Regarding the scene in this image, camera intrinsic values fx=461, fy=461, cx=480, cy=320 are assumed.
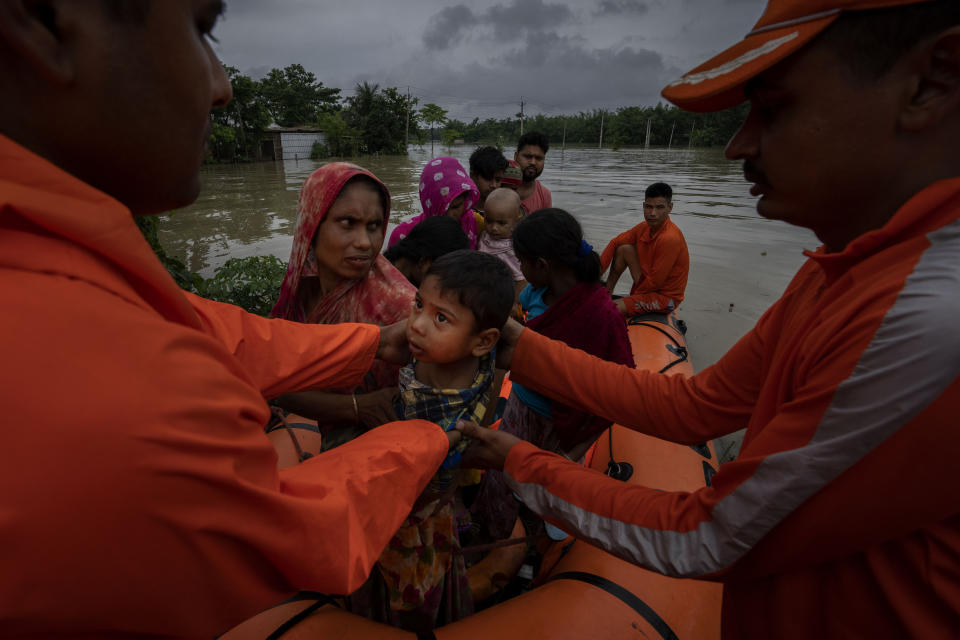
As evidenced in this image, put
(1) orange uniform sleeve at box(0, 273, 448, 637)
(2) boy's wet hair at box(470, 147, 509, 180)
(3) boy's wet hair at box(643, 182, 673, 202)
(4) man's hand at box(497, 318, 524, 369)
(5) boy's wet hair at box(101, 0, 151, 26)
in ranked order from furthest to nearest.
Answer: (3) boy's wet hair at box(643, 182, 673, 202) → (2) boy's wet hair at box(470, 147, 509, 180) → (4) man's hand at box(497, 318, 524, 369) → (5) boy's wet hair at box(101, 0, 151, 26) → (1) orange uniform sleeve at box(0, 273, 448, 637)

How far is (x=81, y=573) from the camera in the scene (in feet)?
1.66

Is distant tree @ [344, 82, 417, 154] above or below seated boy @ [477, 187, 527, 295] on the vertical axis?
above

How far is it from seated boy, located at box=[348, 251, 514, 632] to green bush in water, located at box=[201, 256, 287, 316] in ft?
9.57

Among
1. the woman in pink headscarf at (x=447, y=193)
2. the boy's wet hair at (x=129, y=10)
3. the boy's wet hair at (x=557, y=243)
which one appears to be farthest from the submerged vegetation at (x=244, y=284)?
the boy's wet hair at (x=129, y=10)

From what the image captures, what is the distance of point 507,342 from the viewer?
1793 mm

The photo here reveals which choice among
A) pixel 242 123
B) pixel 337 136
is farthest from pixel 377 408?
pixel 337 136

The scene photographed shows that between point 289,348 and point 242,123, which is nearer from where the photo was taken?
point 289,348

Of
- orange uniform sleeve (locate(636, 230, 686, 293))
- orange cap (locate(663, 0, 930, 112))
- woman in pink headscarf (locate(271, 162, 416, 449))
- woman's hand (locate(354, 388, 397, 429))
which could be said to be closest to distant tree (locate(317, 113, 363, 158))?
orange uniform sleeve (locate(636, 230, 686, 293))

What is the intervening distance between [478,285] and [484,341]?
212 mm

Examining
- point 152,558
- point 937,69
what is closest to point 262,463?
point 152,558

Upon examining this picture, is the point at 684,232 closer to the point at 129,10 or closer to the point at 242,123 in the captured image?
the point at 129,10

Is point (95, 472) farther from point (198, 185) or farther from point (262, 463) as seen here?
point (198, 185)

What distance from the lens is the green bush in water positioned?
4117 mm

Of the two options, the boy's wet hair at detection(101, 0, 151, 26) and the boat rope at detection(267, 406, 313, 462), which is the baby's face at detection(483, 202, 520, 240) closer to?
the boat rope at detection(267, 406, 313, 462)
